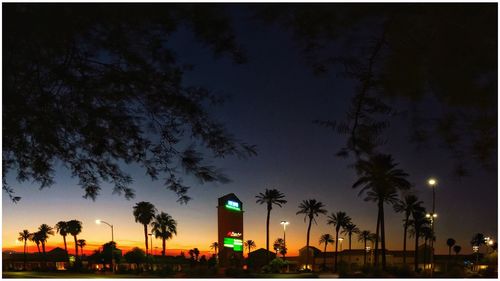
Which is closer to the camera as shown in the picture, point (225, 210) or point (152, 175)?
point (152, 175)

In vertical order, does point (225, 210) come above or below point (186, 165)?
below

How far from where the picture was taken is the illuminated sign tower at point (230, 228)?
59.9m

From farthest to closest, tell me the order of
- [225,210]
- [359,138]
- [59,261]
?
1. [59,261]
2. [225,210]
3. [359,138]

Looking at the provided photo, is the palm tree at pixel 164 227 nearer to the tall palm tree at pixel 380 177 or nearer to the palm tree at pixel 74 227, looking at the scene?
the palm tree at pixel 74 227

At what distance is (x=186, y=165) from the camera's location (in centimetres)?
516

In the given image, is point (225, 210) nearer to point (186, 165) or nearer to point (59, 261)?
point (59, 261)

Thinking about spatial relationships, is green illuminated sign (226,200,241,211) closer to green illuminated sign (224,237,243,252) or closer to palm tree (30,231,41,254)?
green illuminated sign (224,237,243,252)

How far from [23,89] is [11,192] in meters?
1.27

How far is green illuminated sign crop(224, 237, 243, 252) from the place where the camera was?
60.3 metres

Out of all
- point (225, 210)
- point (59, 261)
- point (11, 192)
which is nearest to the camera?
point (11, 192)

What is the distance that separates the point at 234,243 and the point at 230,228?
1661mm

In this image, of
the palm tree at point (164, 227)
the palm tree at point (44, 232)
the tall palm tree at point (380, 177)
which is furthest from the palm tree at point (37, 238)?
the tall palm tree at point (380, 177)

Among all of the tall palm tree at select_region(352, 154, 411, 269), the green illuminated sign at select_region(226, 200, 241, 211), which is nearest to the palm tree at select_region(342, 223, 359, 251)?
the green illuminated sign at select_region(226, 200, 241, 211)

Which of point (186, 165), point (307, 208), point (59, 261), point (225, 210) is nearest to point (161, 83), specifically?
point (186, 165)
